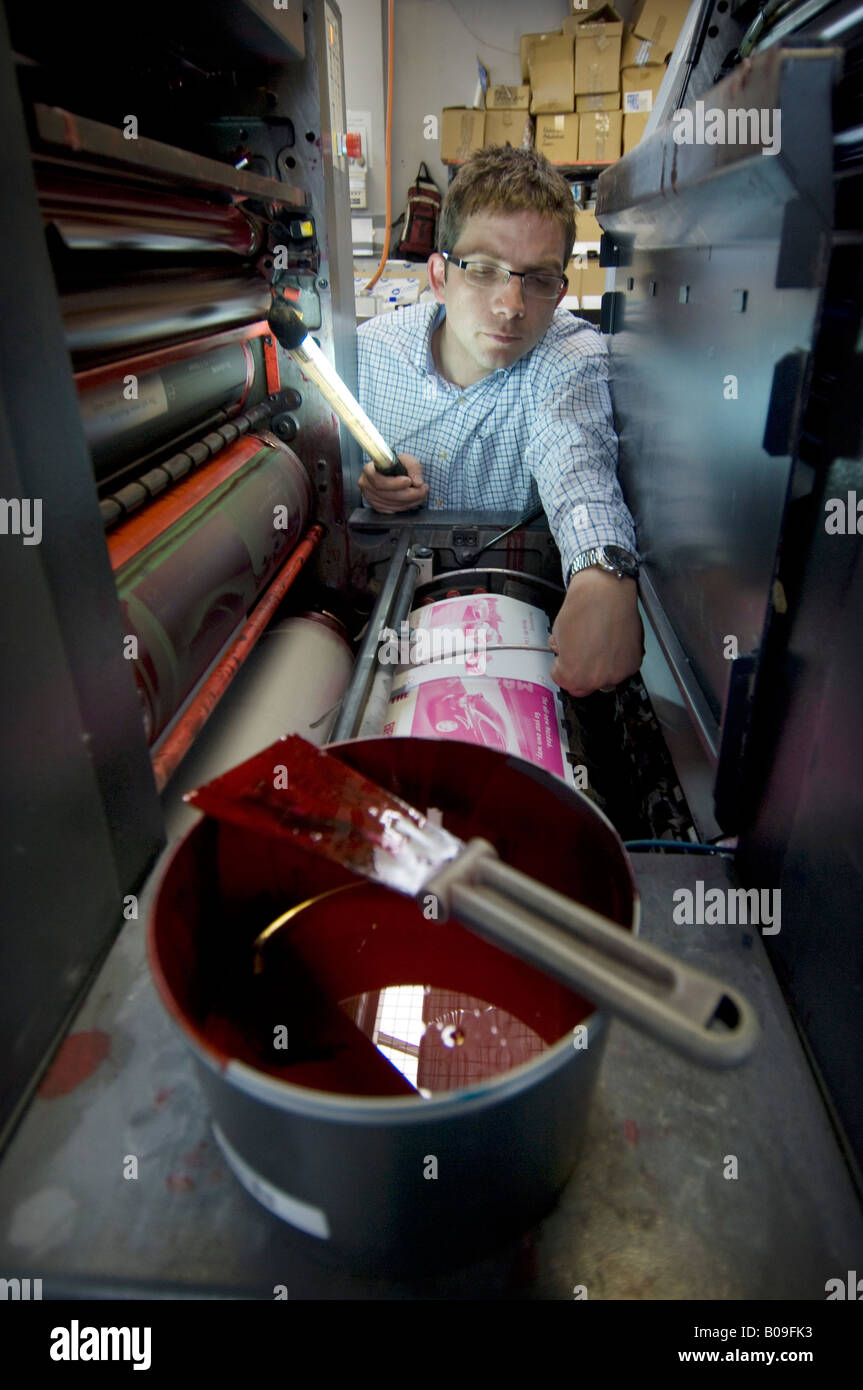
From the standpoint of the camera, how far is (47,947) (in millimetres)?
486

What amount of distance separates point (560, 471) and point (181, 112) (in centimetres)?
89

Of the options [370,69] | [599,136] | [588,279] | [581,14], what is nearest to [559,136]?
[599,136]

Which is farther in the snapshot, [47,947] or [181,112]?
[181,112]

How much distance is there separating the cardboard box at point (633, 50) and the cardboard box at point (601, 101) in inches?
6.2

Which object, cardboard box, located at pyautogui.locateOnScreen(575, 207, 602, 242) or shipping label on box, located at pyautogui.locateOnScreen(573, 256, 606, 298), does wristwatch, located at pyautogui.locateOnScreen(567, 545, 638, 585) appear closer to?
shipping label on box, located at pyautogui.locateOnScreen(573, 256, 606, 298)

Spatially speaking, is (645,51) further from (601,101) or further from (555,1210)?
(555,1210)

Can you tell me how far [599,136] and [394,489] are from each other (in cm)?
423

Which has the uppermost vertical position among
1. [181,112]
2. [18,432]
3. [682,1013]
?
[181,112]

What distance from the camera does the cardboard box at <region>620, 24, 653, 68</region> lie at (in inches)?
171

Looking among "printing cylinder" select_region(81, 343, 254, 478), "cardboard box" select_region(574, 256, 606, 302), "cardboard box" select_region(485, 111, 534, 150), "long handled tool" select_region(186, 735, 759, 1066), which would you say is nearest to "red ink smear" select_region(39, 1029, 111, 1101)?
"long handled tool" select_region(186, 735, 759, 1066)

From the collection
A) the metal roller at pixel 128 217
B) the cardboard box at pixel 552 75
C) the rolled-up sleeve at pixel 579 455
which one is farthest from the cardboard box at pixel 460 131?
the metal roller at pixel 128 217

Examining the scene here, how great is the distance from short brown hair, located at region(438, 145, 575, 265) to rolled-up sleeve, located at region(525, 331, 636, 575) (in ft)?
0.87
